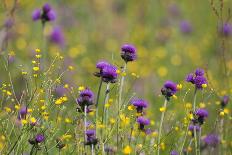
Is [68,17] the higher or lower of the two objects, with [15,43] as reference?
higher

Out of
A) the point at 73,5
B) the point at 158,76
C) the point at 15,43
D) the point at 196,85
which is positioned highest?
the point at 73,5

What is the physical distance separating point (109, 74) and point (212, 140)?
3.49 ft

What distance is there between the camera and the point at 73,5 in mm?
9703

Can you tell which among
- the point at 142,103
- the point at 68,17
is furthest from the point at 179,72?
the point at 142,103

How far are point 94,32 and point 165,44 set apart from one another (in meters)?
1.09

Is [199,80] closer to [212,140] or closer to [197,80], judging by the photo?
[197,80]

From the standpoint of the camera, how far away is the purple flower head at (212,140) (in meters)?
3.80

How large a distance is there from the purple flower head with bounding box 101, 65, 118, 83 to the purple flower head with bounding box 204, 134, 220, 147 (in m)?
1.01

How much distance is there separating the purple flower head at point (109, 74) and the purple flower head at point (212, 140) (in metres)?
1.01

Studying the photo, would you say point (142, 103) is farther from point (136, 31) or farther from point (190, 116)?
point (136, 31)

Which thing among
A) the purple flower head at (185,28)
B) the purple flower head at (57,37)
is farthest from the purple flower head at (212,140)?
the purple flower head at (185,28)

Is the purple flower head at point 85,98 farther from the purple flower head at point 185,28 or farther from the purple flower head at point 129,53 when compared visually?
the purple flower head at point 185,28

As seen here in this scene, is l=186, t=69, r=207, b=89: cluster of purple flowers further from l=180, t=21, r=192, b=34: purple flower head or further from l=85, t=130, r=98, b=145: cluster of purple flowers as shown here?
l=180, t=21, r=192, b=34: purple flower head

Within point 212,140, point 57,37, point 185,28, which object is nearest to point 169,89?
point 212,140
